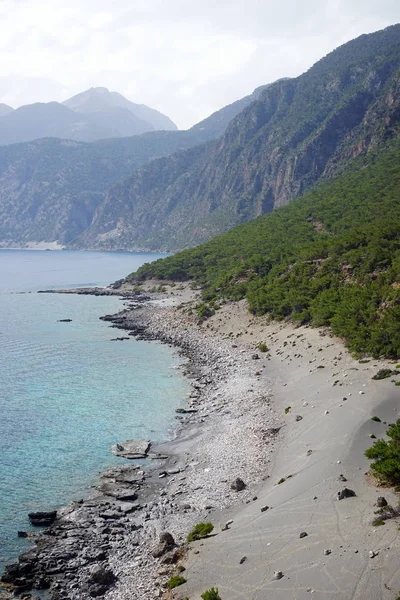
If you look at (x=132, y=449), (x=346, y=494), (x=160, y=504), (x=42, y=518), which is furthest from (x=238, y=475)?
(x=42, y=518)

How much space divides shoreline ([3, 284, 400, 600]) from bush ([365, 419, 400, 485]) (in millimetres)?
629

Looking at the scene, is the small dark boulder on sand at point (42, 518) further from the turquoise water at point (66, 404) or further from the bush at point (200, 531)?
the bush at point (200, 531)

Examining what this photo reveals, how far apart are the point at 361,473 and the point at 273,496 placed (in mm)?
3634

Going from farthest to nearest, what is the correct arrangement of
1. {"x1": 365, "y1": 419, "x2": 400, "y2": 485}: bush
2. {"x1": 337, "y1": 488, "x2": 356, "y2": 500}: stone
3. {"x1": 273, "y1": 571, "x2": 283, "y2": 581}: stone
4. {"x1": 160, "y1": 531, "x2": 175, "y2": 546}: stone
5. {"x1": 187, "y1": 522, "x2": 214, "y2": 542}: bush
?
{"x1": 187, "y1": 522, "x2": 214, "y2": 542}: bush
{"x1": 160, "y1": 531, "x2": 175, "y2": 546}: stone
{"x1": 337, "y1": 488, "x2": 356, "y2": 500}: stone
{"x1": 365, "y1": 419, "x2": 400, "y2": 485}: bush
{"x1": 273, "y1": 571, "x2": 283, "y2": 581}: stone

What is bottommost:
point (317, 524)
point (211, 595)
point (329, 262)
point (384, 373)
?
point (211, 595)

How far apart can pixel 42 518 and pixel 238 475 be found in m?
8.99

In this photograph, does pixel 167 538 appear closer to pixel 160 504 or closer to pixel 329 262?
pixel 160 504

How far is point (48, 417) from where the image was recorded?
115 ft

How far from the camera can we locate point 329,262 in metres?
59.8

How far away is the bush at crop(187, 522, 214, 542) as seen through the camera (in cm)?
1952

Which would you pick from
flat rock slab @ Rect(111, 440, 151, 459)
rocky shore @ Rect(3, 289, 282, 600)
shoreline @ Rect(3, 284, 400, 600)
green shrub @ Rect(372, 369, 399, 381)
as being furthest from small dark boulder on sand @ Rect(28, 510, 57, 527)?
green shrub @ Rect(372, 369, 399, 381)

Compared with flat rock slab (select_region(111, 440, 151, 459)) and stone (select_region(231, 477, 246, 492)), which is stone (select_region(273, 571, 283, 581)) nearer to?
stone (select_region(231, 477, 246, 492))

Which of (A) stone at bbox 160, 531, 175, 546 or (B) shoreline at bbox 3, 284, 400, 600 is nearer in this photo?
(B) shoreline at bbox 3, 284, 400, 600

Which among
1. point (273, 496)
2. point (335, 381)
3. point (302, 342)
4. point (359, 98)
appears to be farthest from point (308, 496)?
point (359, 98)
